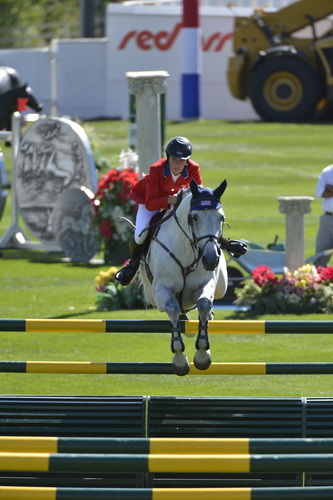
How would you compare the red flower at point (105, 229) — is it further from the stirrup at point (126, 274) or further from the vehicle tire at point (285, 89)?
the vehicle tire at point (285, 89)

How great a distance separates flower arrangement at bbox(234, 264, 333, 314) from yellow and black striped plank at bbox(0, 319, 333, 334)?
284 inches

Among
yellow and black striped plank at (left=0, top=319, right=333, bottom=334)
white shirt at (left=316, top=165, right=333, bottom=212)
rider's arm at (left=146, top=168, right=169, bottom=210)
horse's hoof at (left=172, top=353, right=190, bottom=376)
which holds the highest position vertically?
rider's arm at (left=146, top=168, right=169, bottom=210)

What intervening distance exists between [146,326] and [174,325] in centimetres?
22

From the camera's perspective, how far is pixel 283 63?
107ft

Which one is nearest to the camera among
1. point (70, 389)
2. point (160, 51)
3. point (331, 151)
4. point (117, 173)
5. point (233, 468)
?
point (233, 468)

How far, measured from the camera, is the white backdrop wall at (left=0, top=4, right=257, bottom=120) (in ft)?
124

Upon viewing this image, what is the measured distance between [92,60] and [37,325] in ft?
101

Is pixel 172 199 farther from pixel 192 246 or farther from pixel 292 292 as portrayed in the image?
pixel 292 292

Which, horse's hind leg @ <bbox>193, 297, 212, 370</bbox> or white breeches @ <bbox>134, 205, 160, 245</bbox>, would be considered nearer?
horse's hind leg @ <bbox>193, 297, 212, 370</bbox>

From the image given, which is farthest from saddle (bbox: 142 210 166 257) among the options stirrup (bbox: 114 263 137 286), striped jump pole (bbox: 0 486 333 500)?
striped jump pole (bbox: 0 486 333 500)

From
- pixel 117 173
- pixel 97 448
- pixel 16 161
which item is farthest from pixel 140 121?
pixel 97 448

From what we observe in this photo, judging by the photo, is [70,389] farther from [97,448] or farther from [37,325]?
[97,448]

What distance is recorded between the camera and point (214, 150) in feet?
102

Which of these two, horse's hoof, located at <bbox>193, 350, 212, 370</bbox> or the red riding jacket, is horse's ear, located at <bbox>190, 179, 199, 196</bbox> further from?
horse's hoof, located at <bbox>193, 350, 212, 370</bbox>
